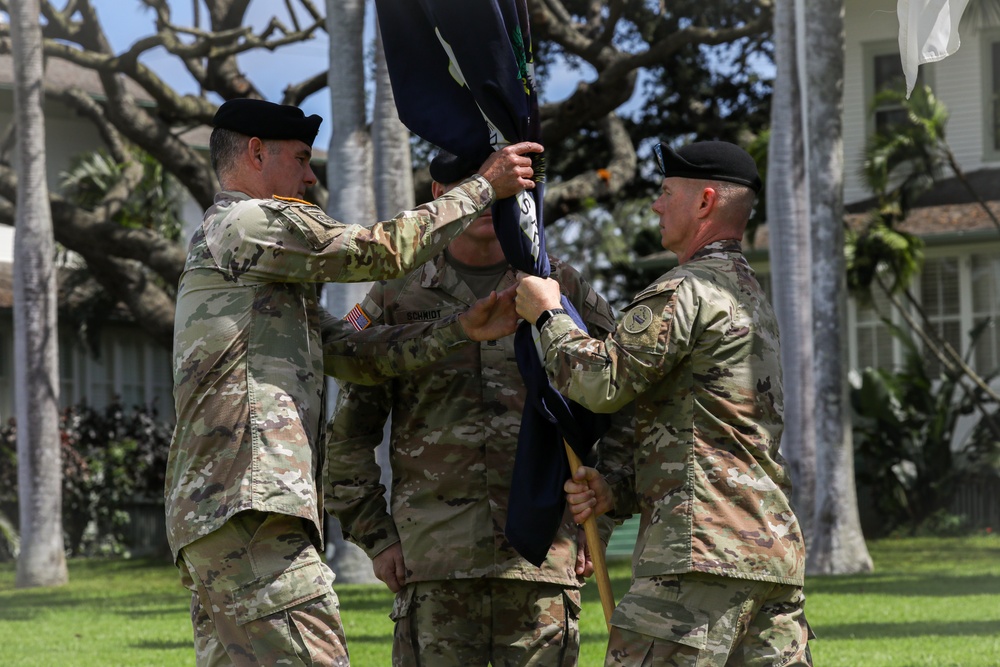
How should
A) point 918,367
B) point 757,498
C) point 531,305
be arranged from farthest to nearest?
point 918,367, point 531,305, point 757,498

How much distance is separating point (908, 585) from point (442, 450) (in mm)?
9403

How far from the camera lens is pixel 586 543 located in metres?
4.68

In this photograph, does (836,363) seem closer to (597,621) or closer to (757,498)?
(597,621)

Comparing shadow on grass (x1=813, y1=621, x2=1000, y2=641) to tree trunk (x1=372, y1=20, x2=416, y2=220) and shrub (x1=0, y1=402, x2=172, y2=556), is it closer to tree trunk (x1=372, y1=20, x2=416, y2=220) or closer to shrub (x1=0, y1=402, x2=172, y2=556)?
tree trunk (x1=372, y1=20, x2=416, y2=220)

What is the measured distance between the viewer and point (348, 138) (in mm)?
15062

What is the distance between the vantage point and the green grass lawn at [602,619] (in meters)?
8.98

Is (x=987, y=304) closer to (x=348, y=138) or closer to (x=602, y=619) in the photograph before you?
(x=348, y=138)

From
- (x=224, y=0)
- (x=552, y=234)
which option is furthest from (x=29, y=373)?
(x=552, y=234)

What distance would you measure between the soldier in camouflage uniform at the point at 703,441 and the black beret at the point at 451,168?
0.76 meters

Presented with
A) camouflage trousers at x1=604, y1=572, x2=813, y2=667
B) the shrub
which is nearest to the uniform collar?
camouflage trousers at x1=604, y1=572, x2=813, y2=667

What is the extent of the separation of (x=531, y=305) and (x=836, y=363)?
36.3 ft

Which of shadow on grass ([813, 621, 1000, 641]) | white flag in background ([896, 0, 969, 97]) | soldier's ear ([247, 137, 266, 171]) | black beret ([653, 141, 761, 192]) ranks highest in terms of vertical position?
white flag in background ([896, 0, 969, 97])

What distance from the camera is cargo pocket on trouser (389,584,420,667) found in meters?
4.58

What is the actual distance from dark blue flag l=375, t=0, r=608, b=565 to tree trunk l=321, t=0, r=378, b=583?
10.1 m
